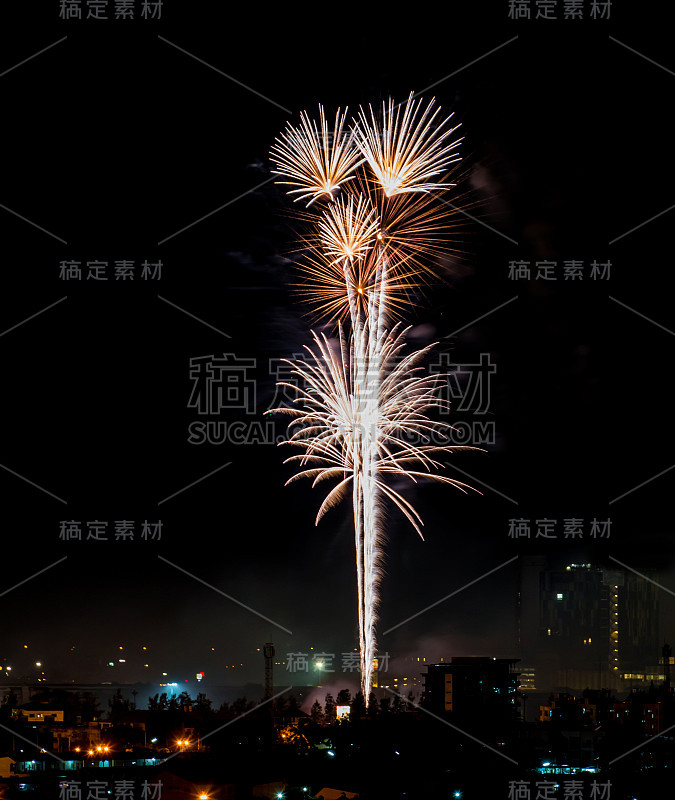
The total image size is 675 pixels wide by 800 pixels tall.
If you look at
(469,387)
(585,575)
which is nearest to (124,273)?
(469,387)

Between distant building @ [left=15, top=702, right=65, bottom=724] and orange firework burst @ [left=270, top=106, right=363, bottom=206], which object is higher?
orange firework burst @ [left=270, top=106, right=363, bottom=206]

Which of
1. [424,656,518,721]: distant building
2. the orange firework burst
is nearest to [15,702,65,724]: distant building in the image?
[424,656,518,721]: distant building

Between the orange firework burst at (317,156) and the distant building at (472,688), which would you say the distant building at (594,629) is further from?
the orange firework burst at (317,156)

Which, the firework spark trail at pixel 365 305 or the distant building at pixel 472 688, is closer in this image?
the firework spark trail at pixel 365 305

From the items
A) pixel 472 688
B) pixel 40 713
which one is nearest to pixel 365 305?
pixel 472 688

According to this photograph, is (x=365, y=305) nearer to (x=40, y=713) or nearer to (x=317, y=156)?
(x=317, y=156)

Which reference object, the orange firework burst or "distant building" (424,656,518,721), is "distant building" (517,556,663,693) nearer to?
"distant building" (424,656,518,721)

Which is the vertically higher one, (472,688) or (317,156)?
(317,156)

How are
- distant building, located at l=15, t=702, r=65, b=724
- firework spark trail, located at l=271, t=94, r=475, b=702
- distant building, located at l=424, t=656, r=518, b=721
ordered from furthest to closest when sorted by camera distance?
distant building, located at l=15, t=702, r=65, b=724
distant building, located at l=424, t=656, r=518, b=721
firework spark trail, located at l=271, t=94, r=475, b=702

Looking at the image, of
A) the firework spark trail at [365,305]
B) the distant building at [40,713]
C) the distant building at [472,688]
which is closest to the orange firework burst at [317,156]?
the firework spark trail at [365,305]
